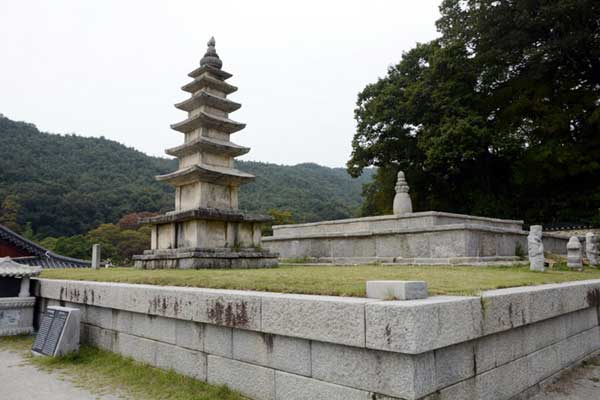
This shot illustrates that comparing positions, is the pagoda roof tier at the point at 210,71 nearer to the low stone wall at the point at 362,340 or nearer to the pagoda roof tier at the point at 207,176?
the pagoda roof tier at the point at 207,176

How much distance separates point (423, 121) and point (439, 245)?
42.7ft

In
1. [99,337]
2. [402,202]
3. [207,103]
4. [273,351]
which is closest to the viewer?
[273,351]

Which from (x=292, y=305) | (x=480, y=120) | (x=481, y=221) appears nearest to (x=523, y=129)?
(x=480, y=120)

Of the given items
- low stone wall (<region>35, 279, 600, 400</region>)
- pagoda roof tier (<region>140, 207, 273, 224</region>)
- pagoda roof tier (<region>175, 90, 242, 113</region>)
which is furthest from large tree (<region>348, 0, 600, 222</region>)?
low stone wall (<region>35, 279, 600, 400</region>)

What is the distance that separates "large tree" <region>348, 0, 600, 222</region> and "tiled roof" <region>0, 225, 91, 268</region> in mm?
17472

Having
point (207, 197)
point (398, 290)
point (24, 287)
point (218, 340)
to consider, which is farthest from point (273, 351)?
point (207, 197)

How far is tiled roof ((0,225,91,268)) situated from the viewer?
19.6 metres

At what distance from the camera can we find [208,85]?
1301 cm

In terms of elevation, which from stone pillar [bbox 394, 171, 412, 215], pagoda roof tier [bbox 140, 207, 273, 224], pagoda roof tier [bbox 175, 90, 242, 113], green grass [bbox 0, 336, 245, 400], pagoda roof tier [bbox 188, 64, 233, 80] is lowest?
green grass [bbox 0, 336, 245, 400]

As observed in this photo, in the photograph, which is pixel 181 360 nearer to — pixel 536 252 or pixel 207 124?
pixel 536 252

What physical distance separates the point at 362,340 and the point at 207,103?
1110cm

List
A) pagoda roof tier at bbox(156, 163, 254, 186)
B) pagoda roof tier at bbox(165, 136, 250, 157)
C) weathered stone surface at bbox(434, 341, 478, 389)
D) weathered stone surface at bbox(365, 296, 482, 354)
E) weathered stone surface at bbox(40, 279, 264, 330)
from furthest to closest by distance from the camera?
pagoda roof tier at bbox(165, 136, 250, 157)
pagoda roof tier at bbox(156, 163, 254, 186)
weathered stone surface at bbox(40, 279, 264, 330)
weathered stone surface at bbox(434, 341, 478, 389)
weathered stone surface at bbox(365, 296, 482, 354)

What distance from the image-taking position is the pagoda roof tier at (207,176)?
37.5 feet

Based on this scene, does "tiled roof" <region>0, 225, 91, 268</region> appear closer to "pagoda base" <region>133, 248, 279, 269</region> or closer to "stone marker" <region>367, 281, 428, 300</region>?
"pagoda base" <region>133, 248, 279, 269</region>
